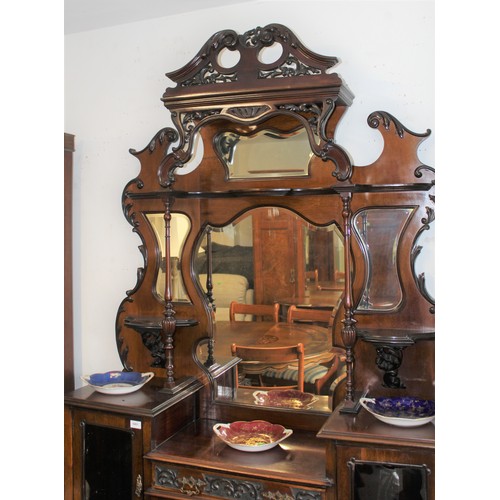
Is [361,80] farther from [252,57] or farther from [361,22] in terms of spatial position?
[252,57]

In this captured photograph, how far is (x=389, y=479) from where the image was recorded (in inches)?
A: 78.2

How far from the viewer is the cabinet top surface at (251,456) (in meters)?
2.14

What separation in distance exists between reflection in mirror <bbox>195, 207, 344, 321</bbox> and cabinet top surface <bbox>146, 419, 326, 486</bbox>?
594 mm

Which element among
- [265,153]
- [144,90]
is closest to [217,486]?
[265,153]

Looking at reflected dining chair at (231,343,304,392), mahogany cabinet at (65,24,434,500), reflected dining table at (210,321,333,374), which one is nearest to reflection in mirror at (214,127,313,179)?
mahogany cabinet at (65,24,434,500)

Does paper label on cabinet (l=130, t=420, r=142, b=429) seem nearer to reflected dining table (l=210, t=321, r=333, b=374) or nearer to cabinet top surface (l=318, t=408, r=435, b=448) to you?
reflected dining table (l=210, t=321, r=333, b=374)

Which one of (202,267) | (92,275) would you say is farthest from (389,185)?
(92,275)

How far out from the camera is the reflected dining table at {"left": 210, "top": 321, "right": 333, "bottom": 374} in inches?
101

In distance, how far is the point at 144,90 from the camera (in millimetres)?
2961

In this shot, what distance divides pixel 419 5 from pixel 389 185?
80cm

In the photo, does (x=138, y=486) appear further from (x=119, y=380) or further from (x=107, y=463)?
(x=119, y=380)

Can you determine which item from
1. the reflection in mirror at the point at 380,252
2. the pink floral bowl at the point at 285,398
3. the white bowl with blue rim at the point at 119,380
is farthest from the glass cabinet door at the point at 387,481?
the white bowl with blue rim at the point at 119,380

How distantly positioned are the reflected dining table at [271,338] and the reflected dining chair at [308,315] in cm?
2

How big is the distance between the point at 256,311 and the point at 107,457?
0.93 metres
